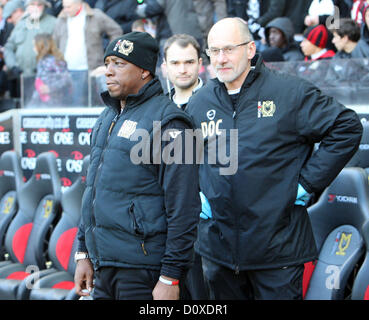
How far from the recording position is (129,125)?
2.62 meters

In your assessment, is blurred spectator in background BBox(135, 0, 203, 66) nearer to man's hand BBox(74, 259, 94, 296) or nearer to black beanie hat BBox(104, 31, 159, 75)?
black beanie hat BBox(104, 31, 159, 75)

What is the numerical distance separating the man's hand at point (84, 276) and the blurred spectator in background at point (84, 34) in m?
4.55

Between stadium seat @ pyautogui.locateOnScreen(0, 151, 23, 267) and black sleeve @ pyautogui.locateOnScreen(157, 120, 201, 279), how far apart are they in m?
3.89

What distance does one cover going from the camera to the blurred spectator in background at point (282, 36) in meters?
6.45

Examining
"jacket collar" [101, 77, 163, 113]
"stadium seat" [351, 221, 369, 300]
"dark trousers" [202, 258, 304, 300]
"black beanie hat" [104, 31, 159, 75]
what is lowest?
"stadium seat" [351, 221, 369, 300]

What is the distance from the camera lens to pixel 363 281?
350cm

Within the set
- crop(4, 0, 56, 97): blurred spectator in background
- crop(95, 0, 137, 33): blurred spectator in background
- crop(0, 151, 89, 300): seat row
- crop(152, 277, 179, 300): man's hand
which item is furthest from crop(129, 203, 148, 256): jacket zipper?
crop(4, 0, 56, 97): blurred spectator in background

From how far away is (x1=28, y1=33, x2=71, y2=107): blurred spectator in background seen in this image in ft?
21.5

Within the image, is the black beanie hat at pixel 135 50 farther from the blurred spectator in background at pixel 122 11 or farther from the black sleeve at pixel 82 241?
the blurred spectator in background at pixel 122 11

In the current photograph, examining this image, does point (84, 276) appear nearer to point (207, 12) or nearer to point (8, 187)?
point (8, 187)

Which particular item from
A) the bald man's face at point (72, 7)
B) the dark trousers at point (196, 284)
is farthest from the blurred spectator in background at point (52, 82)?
the dark trousers at point (196, 284)
